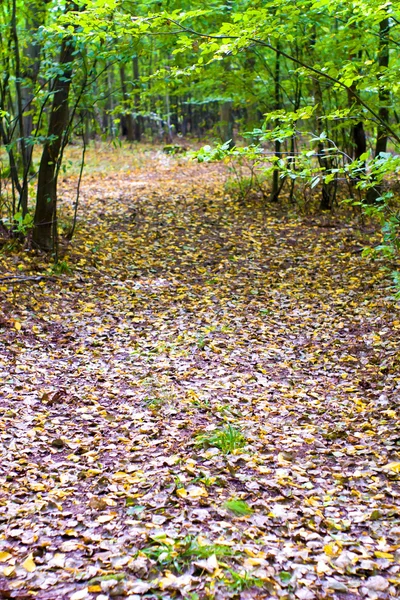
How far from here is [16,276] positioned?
701cm

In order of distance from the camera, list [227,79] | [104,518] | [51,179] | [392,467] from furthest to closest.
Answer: [227,79] < [51,179] < [392,467] < [104,518]

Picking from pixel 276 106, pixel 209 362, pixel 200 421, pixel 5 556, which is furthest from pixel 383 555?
pixel 276 106

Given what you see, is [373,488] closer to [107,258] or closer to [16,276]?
[16,276]

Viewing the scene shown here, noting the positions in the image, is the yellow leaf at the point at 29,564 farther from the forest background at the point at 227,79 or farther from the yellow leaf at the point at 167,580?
the forest background at the point at 227,79

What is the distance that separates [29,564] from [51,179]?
6505 mm

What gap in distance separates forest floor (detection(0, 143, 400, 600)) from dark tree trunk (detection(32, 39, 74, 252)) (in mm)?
457

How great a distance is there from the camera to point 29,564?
2.90m

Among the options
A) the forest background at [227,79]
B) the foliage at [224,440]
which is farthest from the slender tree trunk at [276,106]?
the foliage at [224,440]

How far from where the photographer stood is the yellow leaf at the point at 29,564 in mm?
2869

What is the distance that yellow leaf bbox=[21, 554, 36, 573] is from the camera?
2.87m

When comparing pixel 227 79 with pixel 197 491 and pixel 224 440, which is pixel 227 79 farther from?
pixel 197 491

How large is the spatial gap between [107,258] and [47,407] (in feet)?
14.8

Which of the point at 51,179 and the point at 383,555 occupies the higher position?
the point at 51,179

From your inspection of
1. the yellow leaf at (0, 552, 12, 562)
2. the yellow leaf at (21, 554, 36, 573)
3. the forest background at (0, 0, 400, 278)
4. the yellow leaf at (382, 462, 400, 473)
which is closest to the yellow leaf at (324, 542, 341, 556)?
the yellow leaf at (382, 462, 400, 473)
